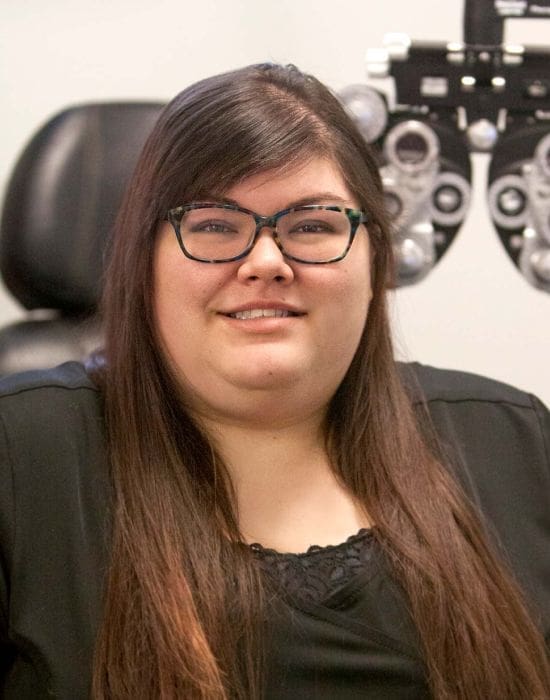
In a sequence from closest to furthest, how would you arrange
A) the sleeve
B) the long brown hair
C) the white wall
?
the long brown hair, the sleeve, the white wall

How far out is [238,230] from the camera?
1084mm

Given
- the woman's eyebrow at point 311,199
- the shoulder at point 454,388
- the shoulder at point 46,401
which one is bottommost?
the shoulder at point 454,388

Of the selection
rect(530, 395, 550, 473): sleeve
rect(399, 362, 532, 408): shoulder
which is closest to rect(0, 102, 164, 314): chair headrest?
rect(399, 362, 532, 408): shoulder

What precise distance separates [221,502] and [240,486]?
1.8 inches

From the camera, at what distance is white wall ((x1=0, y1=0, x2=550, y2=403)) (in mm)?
1794

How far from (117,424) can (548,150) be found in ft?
3.39

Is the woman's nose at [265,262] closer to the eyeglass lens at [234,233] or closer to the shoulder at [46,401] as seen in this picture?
the eyeglass lens at [234,233]

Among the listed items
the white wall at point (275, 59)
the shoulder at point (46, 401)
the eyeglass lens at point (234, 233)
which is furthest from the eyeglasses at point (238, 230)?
the white wall at point (275, 59)

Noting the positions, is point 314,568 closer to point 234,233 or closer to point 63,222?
point 234,233

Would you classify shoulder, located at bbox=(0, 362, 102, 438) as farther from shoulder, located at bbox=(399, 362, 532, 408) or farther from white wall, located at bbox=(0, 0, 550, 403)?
white wall, located at bbox=(0, 0, 550, 403)

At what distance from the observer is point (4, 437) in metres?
1.09

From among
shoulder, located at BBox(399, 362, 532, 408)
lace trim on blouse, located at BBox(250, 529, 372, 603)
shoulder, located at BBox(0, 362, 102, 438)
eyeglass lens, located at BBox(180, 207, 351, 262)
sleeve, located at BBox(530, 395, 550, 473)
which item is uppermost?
eyeglass lens, located at BBox(180, 207, 351, 262)

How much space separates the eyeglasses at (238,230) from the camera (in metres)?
1.08

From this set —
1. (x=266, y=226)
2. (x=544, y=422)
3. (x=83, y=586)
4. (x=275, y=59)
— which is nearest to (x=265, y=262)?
(x=266, y=226)
